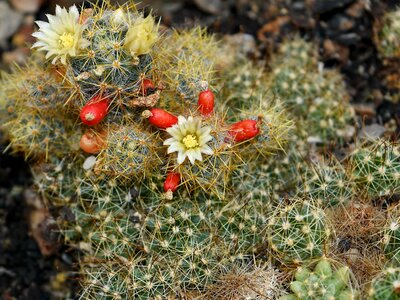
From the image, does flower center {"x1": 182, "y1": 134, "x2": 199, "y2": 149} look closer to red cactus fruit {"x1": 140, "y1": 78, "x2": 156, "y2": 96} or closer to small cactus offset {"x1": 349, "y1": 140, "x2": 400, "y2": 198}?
red cactus fruit {"x1": 140, "y1": 78, "x2": 156, "y2": 96}

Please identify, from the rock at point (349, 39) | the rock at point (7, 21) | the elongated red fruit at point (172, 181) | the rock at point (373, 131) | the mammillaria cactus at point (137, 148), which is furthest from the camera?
the rock at point (7, 21)

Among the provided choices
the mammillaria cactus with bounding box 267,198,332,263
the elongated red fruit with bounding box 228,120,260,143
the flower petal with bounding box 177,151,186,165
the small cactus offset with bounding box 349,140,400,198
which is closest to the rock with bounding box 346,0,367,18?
the small cactus offset with bounding box 349,140,400,198

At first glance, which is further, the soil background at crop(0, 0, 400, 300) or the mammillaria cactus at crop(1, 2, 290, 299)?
the soil background at crop(0, 0, 400, 300)

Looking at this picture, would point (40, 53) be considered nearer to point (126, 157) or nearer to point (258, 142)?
point (126, 157)

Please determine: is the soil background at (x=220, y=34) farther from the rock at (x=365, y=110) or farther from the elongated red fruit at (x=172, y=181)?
the elongated red fruit at (x=172, y=181)

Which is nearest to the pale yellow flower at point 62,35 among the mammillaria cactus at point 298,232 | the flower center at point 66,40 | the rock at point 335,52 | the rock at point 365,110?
the flower center at point 66,40
